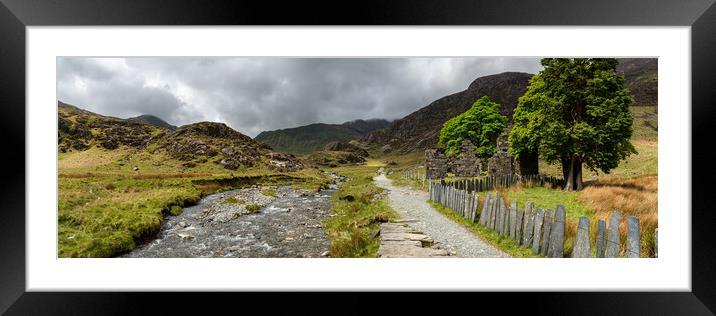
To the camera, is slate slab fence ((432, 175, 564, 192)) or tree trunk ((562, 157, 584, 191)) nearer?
tree trunk ((562, 157, 584, 191))

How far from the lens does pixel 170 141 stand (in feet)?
110

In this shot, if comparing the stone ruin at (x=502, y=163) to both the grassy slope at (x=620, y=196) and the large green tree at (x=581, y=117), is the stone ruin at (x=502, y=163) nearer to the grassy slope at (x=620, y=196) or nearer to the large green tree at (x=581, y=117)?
the grassy slope at (x=620, y=196)

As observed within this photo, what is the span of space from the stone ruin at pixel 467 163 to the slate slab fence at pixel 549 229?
9.32 meters

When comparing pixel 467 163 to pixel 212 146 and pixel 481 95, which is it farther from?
pixel 212 146

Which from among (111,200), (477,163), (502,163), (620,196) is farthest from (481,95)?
(111,200)

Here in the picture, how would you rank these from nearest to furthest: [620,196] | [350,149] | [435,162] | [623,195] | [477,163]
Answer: [620,196] → [623,195] → [477,163] → [435,162] → [350,149]

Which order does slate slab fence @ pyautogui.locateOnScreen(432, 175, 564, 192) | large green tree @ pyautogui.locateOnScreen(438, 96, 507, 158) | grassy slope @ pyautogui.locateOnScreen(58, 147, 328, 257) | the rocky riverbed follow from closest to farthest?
the rocky riverbed, grassy slope @ pyautogui.locateOnScreen(58, 147, 328, 257), slate slab fence @ pyautogui.locateOnScreen(432, 175, 564, 192), large green tree @ pyautogui.locateOnScreen(438, 96, 507, 158)

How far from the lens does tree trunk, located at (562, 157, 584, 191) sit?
38.5ft

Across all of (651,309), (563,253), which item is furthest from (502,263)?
(651,309)

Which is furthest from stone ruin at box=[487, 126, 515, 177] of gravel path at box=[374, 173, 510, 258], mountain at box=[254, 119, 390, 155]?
mountain at box=[254, 119, 390, 155]

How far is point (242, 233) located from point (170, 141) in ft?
93.6

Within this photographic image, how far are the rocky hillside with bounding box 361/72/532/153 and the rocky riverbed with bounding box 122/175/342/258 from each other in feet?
43.3

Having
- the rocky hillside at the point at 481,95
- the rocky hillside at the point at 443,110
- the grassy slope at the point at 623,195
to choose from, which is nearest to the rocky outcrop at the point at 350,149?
the rocky hillside at the point at 443,110

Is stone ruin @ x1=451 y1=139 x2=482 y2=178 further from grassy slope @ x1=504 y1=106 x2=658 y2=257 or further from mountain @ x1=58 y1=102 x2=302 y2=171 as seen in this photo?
mountain @ x1=58 y1=102 x2=302 y2=171
